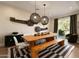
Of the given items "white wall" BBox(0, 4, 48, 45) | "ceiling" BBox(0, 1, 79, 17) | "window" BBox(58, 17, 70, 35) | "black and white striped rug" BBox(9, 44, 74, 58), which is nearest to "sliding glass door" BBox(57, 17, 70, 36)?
"window" BBox(58, 17, 70, 35)

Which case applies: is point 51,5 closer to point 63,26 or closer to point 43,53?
point 63,26

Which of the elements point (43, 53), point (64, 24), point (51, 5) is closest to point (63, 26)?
point (64, 24)

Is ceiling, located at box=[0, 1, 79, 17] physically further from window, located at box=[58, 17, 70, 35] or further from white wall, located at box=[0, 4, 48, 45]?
window, located at box=[58, 17, 70, 35]

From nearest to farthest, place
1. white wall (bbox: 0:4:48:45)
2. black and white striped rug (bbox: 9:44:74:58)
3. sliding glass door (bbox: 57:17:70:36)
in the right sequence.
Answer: black and white striped rug (bbox: 9:44:74:58), white wall (bbox: 0:4:48:45), sliding glass door (bbox: 57:17:70:36)

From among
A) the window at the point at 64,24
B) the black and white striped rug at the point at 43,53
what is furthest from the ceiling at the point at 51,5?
the black and white striped rug at the point at 43,53

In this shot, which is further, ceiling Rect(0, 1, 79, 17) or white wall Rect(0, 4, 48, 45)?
white wall Rect(0, 4, 48, 45)

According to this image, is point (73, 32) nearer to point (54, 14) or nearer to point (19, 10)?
point (54, 14)

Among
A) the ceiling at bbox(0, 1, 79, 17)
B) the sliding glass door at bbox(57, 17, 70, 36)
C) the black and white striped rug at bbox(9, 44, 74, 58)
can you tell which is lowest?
the black and white striped rug at bbox(9, 44, 74, 58)

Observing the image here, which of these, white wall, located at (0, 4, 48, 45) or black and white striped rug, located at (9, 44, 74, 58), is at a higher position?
white wall, located at (0, 4, 48, 45)

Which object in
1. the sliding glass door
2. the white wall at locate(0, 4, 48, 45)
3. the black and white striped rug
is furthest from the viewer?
the sliding glass door

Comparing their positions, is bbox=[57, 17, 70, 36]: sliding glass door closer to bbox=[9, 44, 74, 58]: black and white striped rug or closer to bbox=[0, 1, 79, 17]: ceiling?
bbox=[0, 1, 79, 17]: ceiling

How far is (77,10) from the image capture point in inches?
294

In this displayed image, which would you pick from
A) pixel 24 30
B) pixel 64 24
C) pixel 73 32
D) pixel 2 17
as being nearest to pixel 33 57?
pixel 2 17

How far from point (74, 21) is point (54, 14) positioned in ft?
4.85
